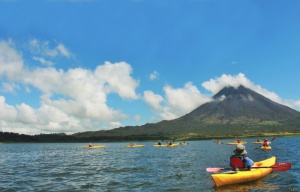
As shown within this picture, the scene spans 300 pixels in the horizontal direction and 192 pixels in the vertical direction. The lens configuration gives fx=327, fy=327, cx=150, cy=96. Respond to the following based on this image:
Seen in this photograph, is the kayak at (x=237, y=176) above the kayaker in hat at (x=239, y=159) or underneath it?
underneath

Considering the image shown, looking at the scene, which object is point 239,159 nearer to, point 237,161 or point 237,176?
point 237,161

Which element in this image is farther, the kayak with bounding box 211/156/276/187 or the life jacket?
the life jacket

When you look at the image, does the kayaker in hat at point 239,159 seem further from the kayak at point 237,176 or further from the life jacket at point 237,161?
the kayak at point 237,176

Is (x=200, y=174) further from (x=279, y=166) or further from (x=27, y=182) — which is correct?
(x=27, y=182)

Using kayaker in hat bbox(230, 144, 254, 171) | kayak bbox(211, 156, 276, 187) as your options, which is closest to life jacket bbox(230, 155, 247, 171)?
kayaker in hat bbox(230, 144, 254, 171)

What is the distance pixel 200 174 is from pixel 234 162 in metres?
6.41

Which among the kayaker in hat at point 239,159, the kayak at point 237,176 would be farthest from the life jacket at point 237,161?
the kayak at point 237,176

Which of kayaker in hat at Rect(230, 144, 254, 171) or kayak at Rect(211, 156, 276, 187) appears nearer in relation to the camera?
kayak at Rect(211, 156, 276, 187)

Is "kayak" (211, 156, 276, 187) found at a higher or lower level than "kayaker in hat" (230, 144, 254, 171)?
lower

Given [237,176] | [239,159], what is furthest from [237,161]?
[237,176]

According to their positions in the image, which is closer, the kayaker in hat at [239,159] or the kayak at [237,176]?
the kayak at [237,176]

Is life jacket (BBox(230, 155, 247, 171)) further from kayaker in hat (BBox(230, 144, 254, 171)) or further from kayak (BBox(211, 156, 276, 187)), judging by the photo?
kayak (BBox(211, 156, 276, 187))

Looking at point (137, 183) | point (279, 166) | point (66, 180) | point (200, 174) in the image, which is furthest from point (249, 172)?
point (66, 180)

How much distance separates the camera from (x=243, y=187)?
24.8 meters
